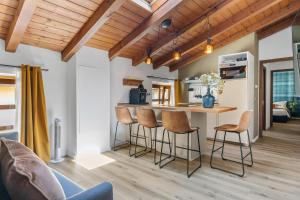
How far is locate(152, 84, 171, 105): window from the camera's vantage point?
229 inches

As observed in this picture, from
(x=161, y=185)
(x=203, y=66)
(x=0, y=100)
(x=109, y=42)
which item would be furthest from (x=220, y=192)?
(x=203, y=66)

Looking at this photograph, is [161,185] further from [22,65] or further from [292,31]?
[292,31]

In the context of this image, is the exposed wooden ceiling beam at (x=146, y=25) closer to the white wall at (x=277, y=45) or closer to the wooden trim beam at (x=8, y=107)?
the wooden trim beam at (x=8, y=107)

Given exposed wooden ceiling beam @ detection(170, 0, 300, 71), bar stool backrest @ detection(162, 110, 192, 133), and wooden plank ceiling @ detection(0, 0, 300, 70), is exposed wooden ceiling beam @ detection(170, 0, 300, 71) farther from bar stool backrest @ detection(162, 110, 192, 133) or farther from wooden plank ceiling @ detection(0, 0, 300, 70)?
bar stool backrest @ detection(162, 110, 192, 133)

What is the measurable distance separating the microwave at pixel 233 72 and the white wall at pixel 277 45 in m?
1.29

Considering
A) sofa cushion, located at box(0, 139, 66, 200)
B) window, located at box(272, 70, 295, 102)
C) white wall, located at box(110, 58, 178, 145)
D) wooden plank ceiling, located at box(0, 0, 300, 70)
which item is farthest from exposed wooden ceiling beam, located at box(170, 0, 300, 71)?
window, located at box(272, 70, 295, 102)

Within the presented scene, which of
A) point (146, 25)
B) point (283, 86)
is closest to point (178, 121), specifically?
point (146, 25)

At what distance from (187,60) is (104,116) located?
3.13 m

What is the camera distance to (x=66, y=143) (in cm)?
369

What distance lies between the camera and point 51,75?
3.42m

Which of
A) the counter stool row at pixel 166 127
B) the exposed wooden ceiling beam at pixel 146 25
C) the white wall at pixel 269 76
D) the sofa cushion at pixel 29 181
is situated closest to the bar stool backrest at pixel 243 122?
the counter stool row at pixel 166 127

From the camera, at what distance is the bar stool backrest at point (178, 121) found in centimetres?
274

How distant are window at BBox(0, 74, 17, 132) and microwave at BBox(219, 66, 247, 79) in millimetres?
4534

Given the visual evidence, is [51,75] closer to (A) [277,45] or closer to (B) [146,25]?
(B) [146,25]
